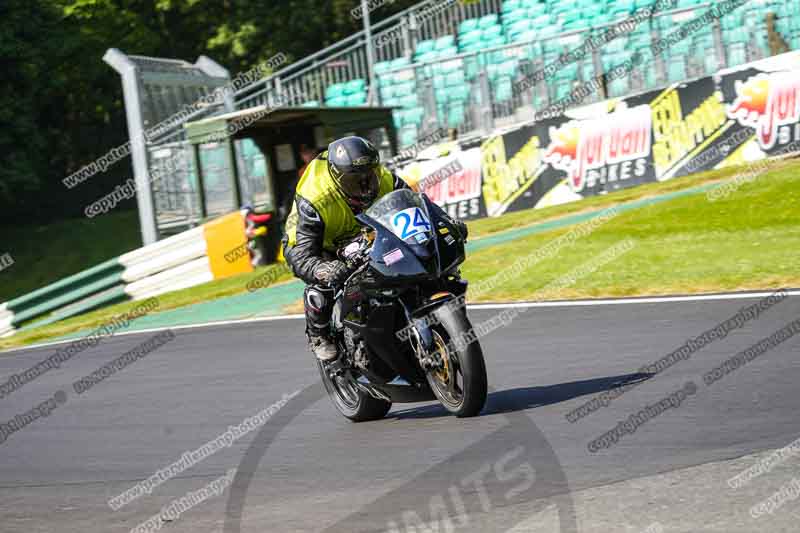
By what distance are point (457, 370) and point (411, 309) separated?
0.44m

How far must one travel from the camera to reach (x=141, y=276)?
1966cm

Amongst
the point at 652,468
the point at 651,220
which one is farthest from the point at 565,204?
the point at 652,468

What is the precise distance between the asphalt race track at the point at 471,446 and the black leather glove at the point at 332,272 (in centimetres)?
97

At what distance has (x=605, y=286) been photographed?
12.6 metres

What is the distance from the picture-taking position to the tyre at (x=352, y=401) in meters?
7.55

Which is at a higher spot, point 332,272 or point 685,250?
point 332,272

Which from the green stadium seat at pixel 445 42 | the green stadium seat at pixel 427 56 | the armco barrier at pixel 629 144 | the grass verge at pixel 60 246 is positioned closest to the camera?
the armco barrier at pixel 629 144

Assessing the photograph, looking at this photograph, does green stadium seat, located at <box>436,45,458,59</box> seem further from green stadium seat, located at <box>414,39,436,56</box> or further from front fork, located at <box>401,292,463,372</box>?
front fork, located at <box>401,292,463,372</box>

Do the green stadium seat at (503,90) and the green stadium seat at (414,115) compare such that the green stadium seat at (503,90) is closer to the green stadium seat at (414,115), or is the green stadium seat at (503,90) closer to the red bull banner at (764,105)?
the green stadium seat at (414,115)

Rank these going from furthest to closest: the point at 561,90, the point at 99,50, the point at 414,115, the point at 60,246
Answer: the point at 99,50
the point at 60,246
the point at 414,115
the point at 561,90

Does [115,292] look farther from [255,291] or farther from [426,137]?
[426,137]

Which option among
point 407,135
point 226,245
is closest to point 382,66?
point 407,135

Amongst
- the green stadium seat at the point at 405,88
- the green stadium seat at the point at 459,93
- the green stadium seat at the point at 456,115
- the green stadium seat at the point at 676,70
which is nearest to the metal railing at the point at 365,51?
the green stadium seat at the point at 405,88

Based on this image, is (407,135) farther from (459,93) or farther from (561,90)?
(561,90)
